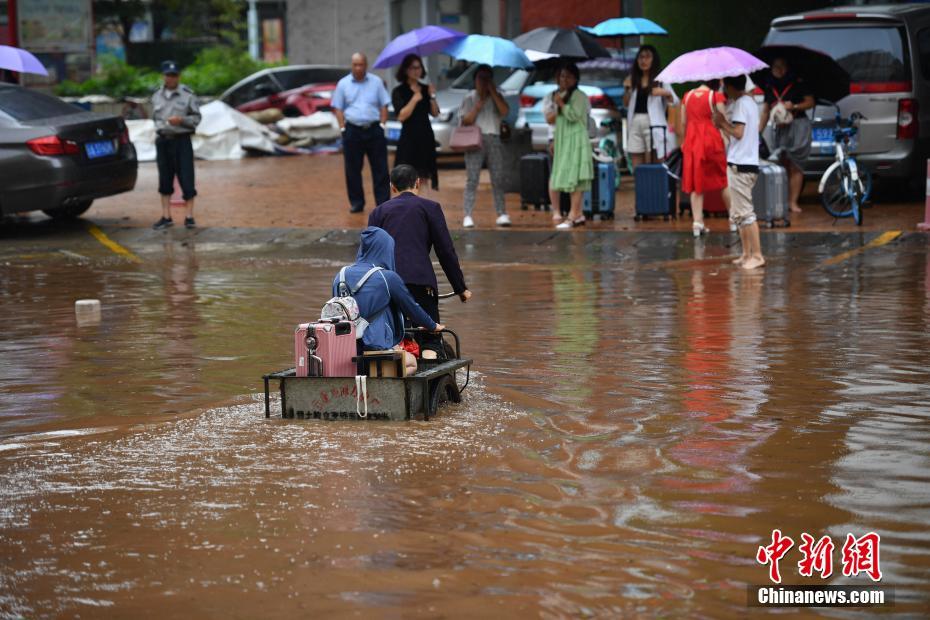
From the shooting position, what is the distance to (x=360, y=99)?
1803cm

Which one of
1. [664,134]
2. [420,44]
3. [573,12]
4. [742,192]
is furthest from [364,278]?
[573,12]

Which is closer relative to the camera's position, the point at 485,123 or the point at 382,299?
the point at 382,299

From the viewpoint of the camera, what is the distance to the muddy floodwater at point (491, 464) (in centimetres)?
536

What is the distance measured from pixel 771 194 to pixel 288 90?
17303 millimetres

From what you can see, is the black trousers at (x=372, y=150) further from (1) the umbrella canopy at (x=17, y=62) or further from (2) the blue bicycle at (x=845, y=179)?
(2) the blue bicycle at (x=845, y=179)

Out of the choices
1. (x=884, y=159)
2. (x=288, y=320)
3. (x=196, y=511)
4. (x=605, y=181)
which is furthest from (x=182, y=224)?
(x=196, y=511)

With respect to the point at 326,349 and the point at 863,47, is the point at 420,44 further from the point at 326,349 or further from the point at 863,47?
the point at 326,349

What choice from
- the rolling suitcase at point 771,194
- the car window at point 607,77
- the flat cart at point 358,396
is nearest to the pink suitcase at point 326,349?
the flat cart at point 358,396

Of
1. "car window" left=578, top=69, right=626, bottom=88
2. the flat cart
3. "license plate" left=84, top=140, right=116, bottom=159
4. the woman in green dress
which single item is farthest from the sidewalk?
the flat cart

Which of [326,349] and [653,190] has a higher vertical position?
[653,190]

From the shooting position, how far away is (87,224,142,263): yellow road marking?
16031 millimetres

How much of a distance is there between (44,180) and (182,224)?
1.74 meters

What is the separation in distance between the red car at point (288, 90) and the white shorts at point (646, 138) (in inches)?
536

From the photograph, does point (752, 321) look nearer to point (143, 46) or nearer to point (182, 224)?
point (182, 224)
